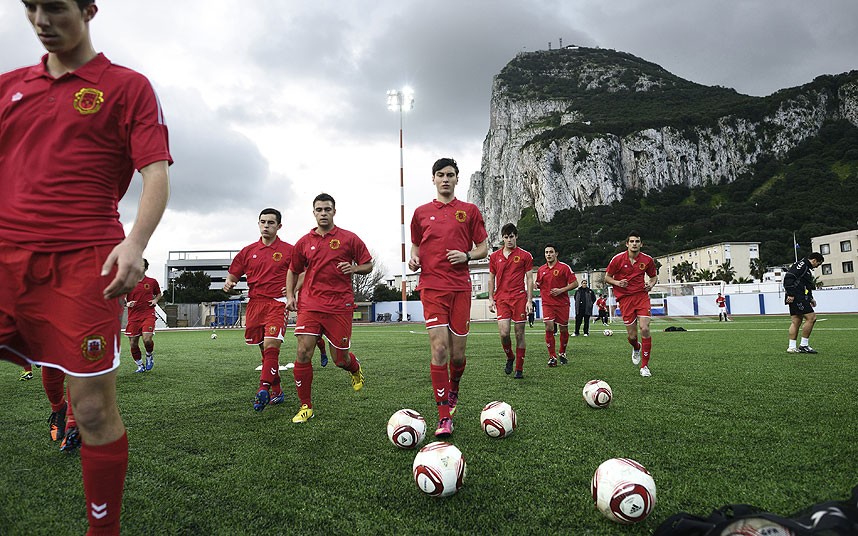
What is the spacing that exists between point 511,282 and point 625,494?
6.29m

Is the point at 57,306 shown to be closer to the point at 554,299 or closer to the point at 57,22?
the point at 57,22

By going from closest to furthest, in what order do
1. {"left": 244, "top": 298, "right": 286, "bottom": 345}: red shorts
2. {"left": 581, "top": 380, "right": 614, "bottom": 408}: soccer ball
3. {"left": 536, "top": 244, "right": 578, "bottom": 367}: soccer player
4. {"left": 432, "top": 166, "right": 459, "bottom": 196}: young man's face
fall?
{"left": 432, "top": 166, "right": 459, "bottom": 196}: young man's face → {"left": 581, "top": 380, "right": 614, "bottom": 408}: soccer ball → {"left": 244, "top": 298, "right": 286, "bottom": 345}: red shorts → {"left": 536, "top": 244, "right": 578, "bottom": 367}: soccer player

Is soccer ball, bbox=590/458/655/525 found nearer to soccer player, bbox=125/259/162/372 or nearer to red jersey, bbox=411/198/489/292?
red jersey, bbox=411/198/489/292

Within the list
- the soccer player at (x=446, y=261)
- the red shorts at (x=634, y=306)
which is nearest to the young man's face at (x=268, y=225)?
the soccer player at (x=446, y=261)

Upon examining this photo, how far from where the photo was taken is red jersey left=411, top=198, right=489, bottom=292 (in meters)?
4.66

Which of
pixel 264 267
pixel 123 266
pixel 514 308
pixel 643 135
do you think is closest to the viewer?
pixel 123 266

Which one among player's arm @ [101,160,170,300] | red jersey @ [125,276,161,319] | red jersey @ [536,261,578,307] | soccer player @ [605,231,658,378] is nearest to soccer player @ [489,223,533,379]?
red jersey @ [536,261,578,307]

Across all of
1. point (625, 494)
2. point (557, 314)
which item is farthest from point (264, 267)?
point (557, 314)

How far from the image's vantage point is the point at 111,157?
203cm

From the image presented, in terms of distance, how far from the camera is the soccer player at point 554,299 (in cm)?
926

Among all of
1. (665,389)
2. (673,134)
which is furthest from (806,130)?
(665,389)

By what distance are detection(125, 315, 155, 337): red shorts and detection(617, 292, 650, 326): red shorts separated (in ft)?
31.2

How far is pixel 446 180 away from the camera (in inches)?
187

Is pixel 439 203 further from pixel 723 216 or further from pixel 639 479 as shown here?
pixel 723 216
